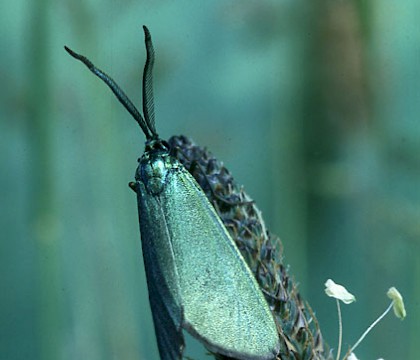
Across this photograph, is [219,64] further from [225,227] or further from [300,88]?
[225,227]

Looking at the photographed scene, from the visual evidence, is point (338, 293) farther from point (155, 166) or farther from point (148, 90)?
point (148, 90)

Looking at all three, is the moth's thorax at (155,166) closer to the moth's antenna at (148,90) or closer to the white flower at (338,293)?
the moth's antenna at (148,90)

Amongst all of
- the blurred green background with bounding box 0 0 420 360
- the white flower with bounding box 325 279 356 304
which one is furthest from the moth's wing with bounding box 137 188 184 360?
the blurred green background with bounding box 0 0 420 360

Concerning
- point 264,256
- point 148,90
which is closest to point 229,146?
point 148,90

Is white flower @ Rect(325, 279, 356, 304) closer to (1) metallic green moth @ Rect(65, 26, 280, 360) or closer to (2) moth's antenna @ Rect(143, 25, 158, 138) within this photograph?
(1) metallic green moth @ Rect(65, 26, 280, 360)

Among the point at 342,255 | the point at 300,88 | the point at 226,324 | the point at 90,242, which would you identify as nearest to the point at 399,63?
the point at 300,88

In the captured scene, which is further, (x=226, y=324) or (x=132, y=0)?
(x=132, y=0)

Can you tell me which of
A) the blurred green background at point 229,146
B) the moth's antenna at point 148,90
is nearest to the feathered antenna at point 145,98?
the moth's antenna at point 148,90
